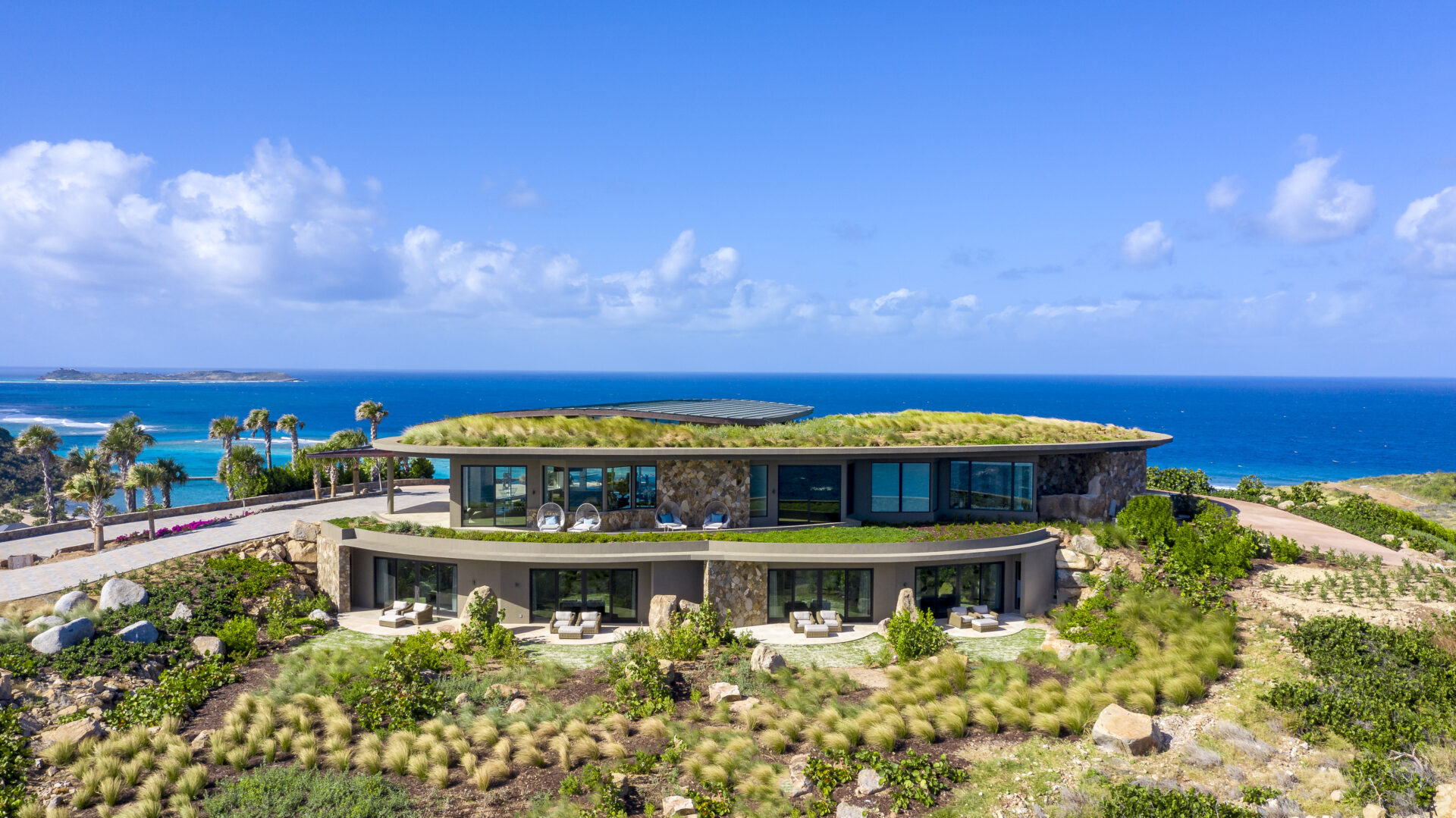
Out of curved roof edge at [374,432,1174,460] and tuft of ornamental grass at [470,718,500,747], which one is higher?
curved roof edge at [374,432,1174,460]

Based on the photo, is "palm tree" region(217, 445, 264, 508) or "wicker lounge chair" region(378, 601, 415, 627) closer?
"wicker lounge chair" region(378, 601, 415, 627)

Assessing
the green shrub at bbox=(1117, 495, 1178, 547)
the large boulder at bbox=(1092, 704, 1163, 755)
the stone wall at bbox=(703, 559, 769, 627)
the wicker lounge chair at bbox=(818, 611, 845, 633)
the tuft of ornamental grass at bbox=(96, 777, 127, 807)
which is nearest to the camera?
the tuft of ornamental grass at bbox=(96, 777, 127, 807)

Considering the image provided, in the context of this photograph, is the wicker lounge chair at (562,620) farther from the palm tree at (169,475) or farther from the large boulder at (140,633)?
the palm tree at (169,475)

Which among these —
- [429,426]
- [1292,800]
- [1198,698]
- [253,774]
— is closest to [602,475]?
[429,426]

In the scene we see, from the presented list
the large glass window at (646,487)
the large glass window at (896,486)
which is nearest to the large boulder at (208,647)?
the large glass window at (646,487)

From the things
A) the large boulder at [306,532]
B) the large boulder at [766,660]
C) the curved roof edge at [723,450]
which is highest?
the curved roof edge at [723,450]

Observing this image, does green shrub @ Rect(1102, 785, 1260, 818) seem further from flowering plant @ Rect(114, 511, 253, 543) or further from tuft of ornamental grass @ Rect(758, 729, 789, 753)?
flowering plant @ Rect(114, 511, 253, 543)

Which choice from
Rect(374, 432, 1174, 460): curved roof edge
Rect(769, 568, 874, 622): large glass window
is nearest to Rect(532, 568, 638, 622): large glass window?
Rect(374, 432, 1174, 460): curved roof edge
